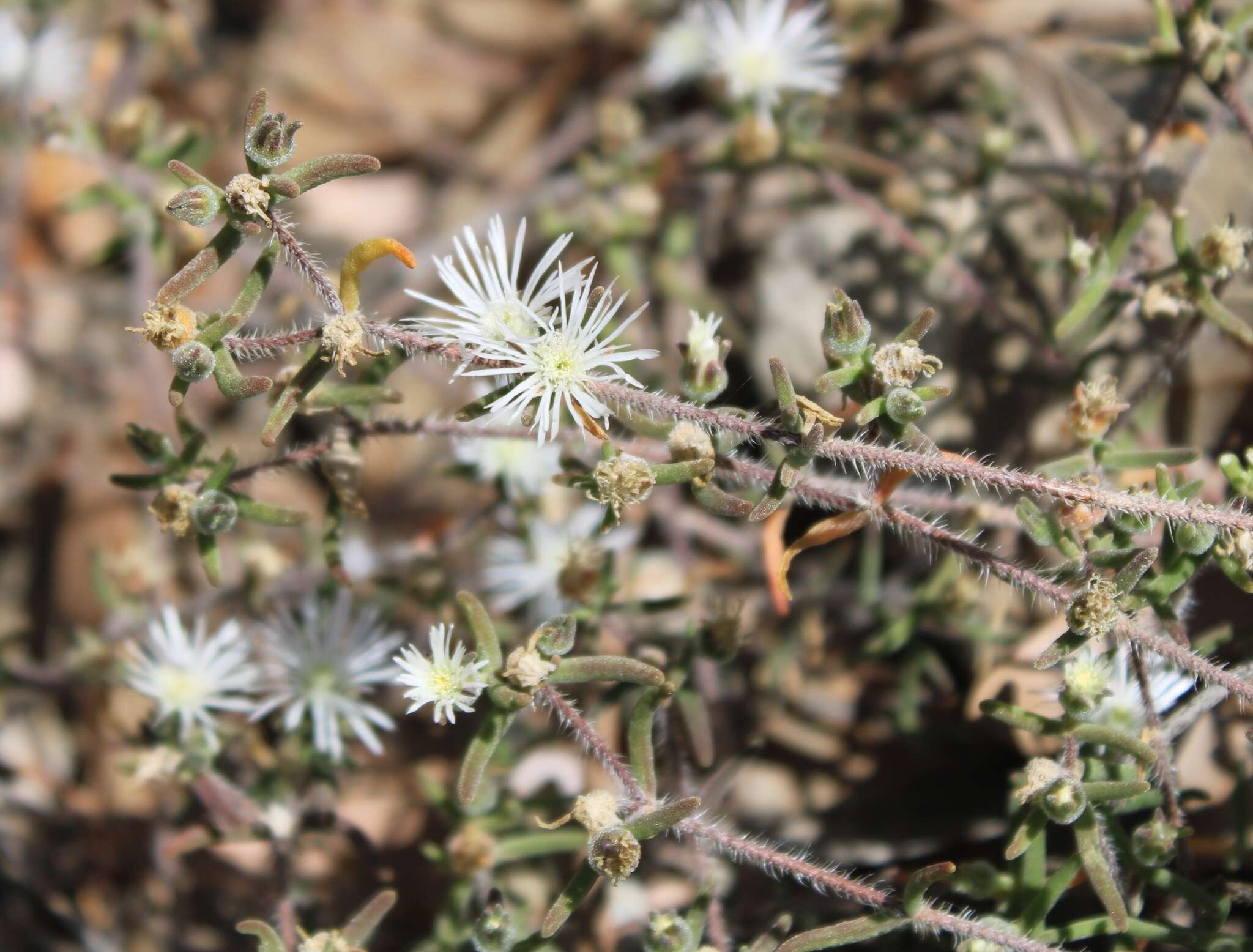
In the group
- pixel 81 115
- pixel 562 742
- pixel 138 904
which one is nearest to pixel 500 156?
pixel 81 115

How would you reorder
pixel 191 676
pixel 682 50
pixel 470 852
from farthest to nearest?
pixel 682 50, pixel 191 676, pixel 470 852

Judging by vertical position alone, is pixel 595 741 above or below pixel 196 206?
below

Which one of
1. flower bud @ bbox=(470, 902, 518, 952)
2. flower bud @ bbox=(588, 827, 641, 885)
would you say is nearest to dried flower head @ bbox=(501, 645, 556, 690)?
flower bud @ bbox=(588, 827, 641, 885)

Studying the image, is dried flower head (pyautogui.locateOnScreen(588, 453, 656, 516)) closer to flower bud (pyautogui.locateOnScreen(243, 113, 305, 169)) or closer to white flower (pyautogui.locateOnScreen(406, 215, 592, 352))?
white flower (pyautogui.locateOnScreen(406, 215, 592, 352))

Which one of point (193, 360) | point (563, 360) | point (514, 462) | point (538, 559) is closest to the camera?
point (193, 360)

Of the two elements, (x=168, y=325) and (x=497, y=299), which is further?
(x=497, y=299)

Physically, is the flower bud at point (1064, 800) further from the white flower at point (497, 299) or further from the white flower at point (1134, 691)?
the white flower at point (497, 299)

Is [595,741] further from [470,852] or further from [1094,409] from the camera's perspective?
[1094,409]

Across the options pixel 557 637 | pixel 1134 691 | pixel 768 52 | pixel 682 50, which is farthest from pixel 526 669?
pixel 682 50
